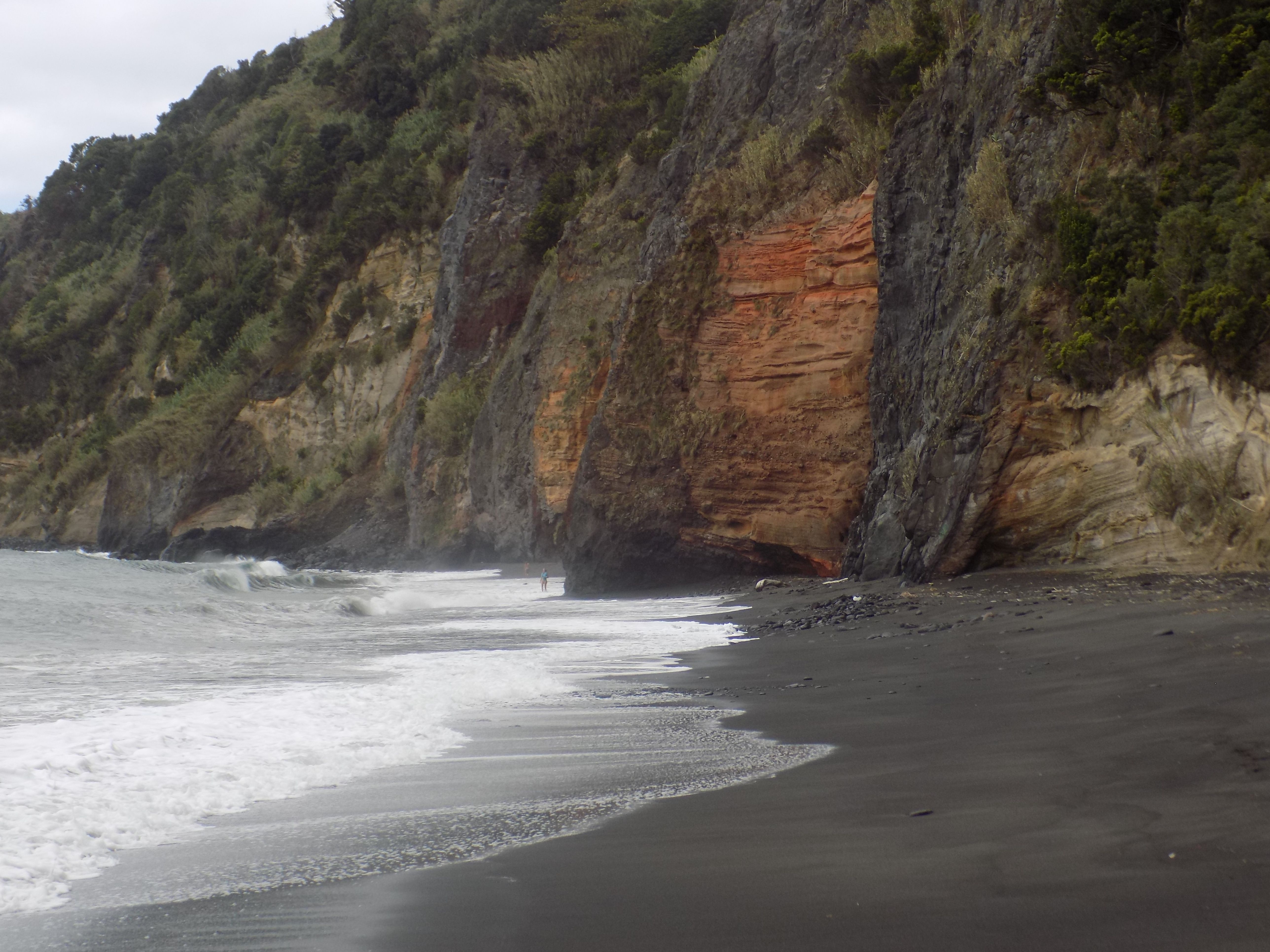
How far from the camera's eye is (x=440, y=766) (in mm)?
5141

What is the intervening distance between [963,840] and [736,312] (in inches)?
606

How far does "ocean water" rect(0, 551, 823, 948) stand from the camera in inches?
144

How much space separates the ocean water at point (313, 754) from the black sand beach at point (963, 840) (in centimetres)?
42

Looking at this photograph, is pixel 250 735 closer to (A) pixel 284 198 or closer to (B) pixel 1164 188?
(B) pixel 1164 188

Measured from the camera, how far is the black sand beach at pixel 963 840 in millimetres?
2652

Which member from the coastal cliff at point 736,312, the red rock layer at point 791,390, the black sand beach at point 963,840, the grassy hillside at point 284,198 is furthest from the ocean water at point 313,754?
the grassy hillside at point 284,198

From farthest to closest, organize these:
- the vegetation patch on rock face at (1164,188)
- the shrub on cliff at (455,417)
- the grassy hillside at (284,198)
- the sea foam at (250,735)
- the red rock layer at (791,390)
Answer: the grassy hillside at (284,198)
the shrub on cliff at (455,417)
the red rock layer at (791,390)
the vegetation patch on rock face at (1164,188)
the sea foam at (250,735)

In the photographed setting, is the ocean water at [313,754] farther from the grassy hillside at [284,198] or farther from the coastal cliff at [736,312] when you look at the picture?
the grassy hillside at [284,198]

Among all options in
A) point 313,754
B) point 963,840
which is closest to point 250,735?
point 313,754

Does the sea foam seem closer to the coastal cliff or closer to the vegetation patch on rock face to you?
the coastal cliff

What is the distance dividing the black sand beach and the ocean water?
0.42 meters

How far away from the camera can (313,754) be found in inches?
211

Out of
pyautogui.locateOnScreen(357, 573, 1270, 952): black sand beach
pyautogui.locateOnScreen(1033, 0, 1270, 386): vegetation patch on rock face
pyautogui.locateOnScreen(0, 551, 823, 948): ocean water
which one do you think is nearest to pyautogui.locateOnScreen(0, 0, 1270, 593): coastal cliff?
pyautogui.locateOnScreen(1033, 0, 1270, 386): vegetation patch on rock face

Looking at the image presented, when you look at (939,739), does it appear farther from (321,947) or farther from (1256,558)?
(1256,558)
